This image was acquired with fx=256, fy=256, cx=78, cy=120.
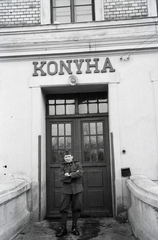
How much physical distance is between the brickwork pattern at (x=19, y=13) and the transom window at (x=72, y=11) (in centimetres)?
52

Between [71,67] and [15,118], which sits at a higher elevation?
[71,67]

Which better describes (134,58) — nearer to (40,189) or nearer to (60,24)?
(60,24)

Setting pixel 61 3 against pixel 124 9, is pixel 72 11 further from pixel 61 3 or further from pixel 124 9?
pixel 124 9

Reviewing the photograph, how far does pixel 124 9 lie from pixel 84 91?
2478 millimetres

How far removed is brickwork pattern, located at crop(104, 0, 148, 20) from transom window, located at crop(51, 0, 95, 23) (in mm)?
529

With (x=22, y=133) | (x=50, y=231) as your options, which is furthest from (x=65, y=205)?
(x=22, y=133)

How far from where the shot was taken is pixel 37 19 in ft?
23.4

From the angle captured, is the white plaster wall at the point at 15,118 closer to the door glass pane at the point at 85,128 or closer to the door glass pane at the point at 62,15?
the door glass pane at the point at 85,128

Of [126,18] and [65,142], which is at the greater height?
[126,18]

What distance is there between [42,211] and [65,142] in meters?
1.91

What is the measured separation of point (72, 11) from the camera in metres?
7.35

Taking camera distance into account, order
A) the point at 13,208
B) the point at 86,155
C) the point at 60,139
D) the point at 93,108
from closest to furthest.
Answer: the point at 13,208 → the point at 86,155 → the point at 60,139 → the point at 93,108

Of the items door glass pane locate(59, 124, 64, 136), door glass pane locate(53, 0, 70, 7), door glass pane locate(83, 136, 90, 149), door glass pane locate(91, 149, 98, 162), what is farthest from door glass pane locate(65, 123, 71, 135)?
door glass pane locate(53, 0, 70, 7)

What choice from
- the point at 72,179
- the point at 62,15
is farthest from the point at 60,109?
the point at 62,15
